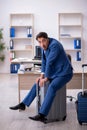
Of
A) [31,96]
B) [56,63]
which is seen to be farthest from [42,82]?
[31,96]

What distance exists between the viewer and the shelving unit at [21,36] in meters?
9.66

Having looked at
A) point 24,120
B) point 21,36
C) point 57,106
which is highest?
point 21,36

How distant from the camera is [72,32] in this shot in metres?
9.70

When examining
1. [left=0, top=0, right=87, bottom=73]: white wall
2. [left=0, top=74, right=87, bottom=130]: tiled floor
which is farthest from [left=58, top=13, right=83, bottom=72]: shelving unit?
[left=0, top=74, right=87, bottom=130]: tiled floor

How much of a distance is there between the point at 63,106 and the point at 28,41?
5684 millimetres

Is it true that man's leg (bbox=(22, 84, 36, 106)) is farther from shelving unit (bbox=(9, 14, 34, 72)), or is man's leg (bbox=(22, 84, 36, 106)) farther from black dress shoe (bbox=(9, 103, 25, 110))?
shelving unit (bbox=(9, 14, 34, 72))

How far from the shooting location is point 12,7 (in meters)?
9.73

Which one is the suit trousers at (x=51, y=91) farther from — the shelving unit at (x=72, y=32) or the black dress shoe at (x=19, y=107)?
the shelving unit at (x=72, y=32)

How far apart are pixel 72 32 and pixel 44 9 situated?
3.95ft

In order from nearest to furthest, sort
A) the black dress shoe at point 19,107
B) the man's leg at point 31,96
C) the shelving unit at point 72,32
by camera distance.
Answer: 1. the man's leg at point 31,96
2. the black dress shoe at point 19,107
3. the shelving unit at point 72,32

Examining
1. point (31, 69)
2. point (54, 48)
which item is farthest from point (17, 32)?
point (54, 48)

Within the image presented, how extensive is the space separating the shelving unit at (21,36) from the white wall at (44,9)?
0.17m

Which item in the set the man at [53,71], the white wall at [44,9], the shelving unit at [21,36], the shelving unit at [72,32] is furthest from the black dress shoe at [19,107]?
the white wall at [44,9]

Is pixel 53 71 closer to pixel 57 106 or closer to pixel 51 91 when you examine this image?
pixel 51 91
